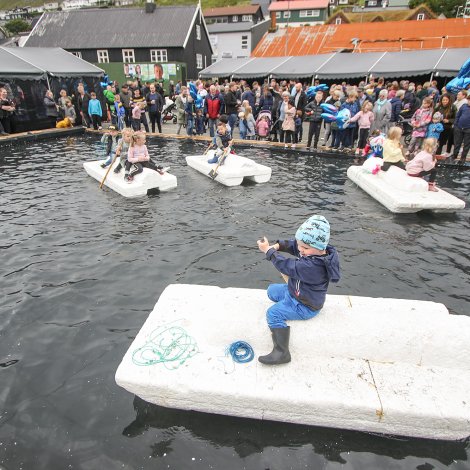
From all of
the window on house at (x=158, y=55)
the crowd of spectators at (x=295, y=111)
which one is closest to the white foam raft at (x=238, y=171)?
the crowd of spectators at (x=295, y=111)

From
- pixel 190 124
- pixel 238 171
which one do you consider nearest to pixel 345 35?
pixel 190 124

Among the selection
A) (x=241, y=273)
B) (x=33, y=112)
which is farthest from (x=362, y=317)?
(x=33, y=112)

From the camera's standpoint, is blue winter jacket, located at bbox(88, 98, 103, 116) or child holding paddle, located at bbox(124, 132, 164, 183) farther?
blue winter jacket, located at bbox(88, 98, 103, 116)

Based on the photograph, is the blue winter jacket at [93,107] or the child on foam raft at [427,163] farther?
the blue winter jacket at [93,107]

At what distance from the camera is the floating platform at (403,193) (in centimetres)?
816

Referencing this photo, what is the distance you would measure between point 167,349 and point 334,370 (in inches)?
69.2

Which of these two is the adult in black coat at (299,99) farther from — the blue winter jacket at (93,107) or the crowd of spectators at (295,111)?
the blue winter jacket at (93,107)

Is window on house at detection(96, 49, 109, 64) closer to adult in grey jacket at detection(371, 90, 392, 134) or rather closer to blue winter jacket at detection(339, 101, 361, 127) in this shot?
blue winter jacket at detection(339, 101, 361, 127)

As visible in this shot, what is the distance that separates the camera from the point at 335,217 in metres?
8.27

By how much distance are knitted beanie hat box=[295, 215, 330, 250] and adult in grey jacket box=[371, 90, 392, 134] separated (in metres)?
11.9

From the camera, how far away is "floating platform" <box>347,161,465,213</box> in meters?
8.16

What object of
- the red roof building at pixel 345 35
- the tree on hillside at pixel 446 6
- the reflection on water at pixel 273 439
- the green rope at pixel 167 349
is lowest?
the reflection on water at pixel 273 439

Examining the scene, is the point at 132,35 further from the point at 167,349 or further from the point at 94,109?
the point at 167,349

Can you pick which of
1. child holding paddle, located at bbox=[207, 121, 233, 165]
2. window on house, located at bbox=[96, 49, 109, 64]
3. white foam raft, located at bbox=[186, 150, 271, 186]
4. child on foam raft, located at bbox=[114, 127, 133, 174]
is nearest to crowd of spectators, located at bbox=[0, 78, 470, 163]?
child holding paddle, located at bbox=[207, 121, 233, 165]
